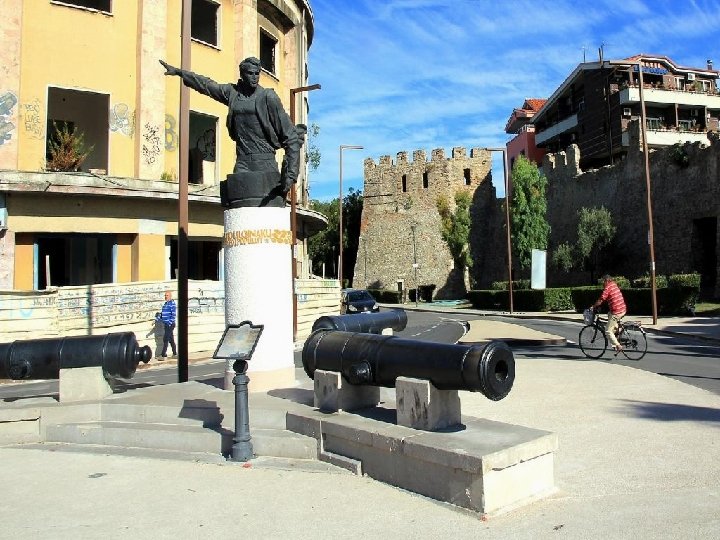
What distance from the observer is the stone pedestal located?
7555 mm

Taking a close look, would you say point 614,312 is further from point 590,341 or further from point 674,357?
point 674,357

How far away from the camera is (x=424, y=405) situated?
16.1ft

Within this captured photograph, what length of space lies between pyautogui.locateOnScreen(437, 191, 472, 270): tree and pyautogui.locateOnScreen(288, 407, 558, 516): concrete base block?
162ft

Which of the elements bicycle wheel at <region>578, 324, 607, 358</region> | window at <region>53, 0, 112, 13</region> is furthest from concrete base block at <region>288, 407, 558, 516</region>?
window at <region>53, 0, 112, 13</region>

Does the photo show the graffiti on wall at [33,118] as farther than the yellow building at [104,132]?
Yes

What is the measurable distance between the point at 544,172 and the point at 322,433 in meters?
45.2

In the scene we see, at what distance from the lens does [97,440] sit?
6637 mm

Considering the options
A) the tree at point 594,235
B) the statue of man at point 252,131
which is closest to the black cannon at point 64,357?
the statue of man at point 252,131

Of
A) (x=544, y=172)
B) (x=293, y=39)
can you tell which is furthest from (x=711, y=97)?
(x=293, y=39)

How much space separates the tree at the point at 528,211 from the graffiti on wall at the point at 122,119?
30.1 meters

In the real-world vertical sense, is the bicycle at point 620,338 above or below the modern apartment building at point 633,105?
below

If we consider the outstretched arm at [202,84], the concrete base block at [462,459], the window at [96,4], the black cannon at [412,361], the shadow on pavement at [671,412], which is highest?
the window at [96,4]

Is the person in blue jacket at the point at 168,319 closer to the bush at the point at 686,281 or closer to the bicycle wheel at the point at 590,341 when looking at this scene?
the bicycle wheel at the point at 590,341

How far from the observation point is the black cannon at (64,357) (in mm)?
7570
